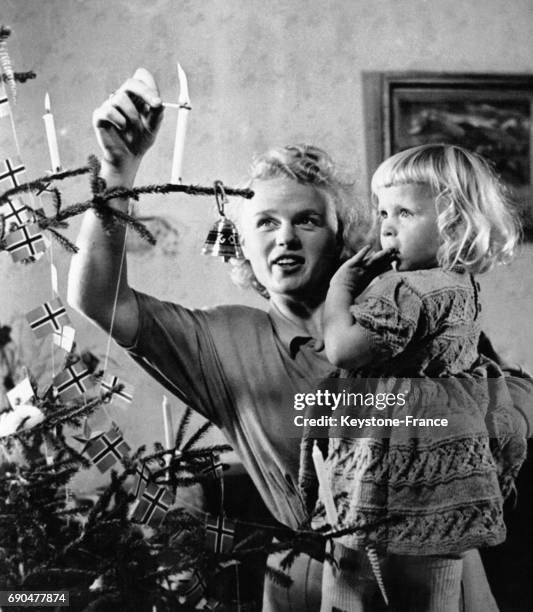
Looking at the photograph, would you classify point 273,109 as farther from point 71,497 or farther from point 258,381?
point 71,497

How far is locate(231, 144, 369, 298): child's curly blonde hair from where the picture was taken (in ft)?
6.07

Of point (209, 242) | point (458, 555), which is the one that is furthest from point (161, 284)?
point (458, 555)

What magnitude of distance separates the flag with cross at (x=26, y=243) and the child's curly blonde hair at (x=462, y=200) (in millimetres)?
754

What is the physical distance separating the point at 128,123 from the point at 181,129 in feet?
0.44

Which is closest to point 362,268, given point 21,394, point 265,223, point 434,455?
point 265,223

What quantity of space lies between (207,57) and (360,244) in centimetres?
58

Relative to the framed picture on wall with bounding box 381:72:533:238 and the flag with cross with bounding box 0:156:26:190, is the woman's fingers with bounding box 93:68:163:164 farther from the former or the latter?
the framed picture on wall with bounding box 381:72:533:238

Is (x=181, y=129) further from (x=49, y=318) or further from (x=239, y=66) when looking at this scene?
(x=49, y=318)

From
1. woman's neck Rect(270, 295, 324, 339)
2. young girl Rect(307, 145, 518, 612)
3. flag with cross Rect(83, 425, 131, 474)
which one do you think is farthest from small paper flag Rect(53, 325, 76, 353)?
young girl Rect(307, 145, 518, 612)

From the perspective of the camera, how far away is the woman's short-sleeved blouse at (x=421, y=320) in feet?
5.64

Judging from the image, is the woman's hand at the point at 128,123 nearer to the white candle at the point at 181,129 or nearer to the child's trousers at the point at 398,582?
the white candle at the point at 181,129

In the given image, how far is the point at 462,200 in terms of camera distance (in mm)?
1772

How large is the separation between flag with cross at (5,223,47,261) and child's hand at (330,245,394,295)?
654 millimetres

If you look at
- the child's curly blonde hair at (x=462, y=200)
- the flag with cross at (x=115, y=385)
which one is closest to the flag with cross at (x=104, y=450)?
the flag with cross at (x=115, y=385)
